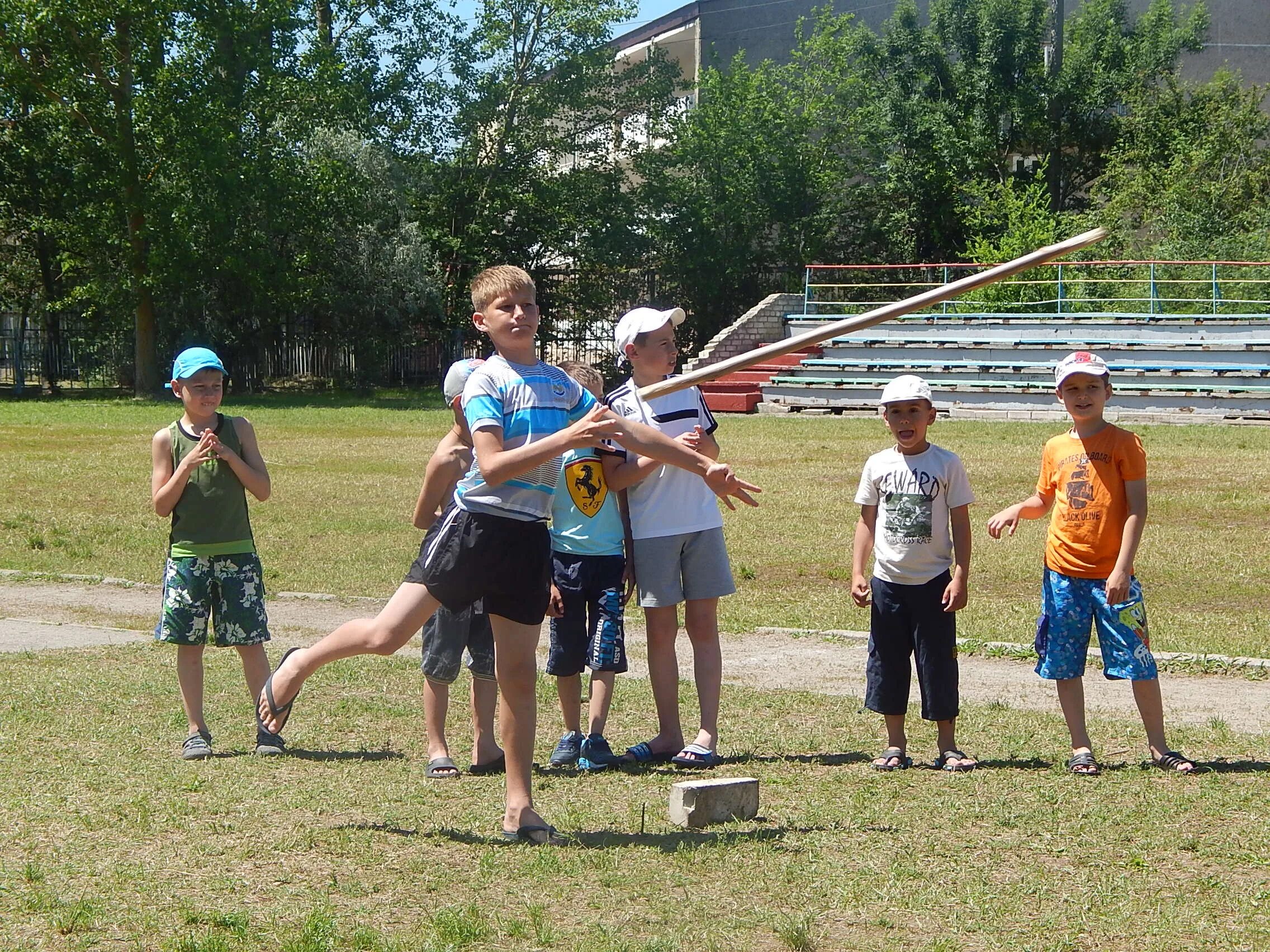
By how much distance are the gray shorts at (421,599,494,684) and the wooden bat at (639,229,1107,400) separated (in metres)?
1.28

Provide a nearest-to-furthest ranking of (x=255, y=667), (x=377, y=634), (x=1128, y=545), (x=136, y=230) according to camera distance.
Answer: (x=377, y=634)
(x=1128, y=545)
(x=255, y=667)
(x=136, y=230)

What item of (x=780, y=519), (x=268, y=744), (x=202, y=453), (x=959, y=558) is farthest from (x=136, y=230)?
(x=959, y=558)

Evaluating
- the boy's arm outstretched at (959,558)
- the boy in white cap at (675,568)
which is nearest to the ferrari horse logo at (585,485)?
the boy in white cap at (675,568)

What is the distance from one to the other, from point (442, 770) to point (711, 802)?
132 centimetres

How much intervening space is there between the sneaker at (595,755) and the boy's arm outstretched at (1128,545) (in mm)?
2111

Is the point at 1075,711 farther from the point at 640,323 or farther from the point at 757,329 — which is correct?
the point at 757,329

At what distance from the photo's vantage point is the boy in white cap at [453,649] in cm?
565

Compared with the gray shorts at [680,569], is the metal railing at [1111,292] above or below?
above

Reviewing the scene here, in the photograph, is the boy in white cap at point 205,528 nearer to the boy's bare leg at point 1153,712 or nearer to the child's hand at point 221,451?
the child's hand at point 221,451

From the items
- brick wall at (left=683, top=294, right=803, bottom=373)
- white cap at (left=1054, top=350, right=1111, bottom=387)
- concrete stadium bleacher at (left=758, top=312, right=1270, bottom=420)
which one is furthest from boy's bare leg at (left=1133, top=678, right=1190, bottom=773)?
brick wall at (left=683, top=294, right=803, bottom=373)

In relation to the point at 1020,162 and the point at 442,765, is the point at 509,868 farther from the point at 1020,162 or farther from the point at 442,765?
the point at 1020,162

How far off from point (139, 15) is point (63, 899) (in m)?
31.7

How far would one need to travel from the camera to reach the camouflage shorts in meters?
6.03

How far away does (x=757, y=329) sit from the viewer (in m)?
35.4
